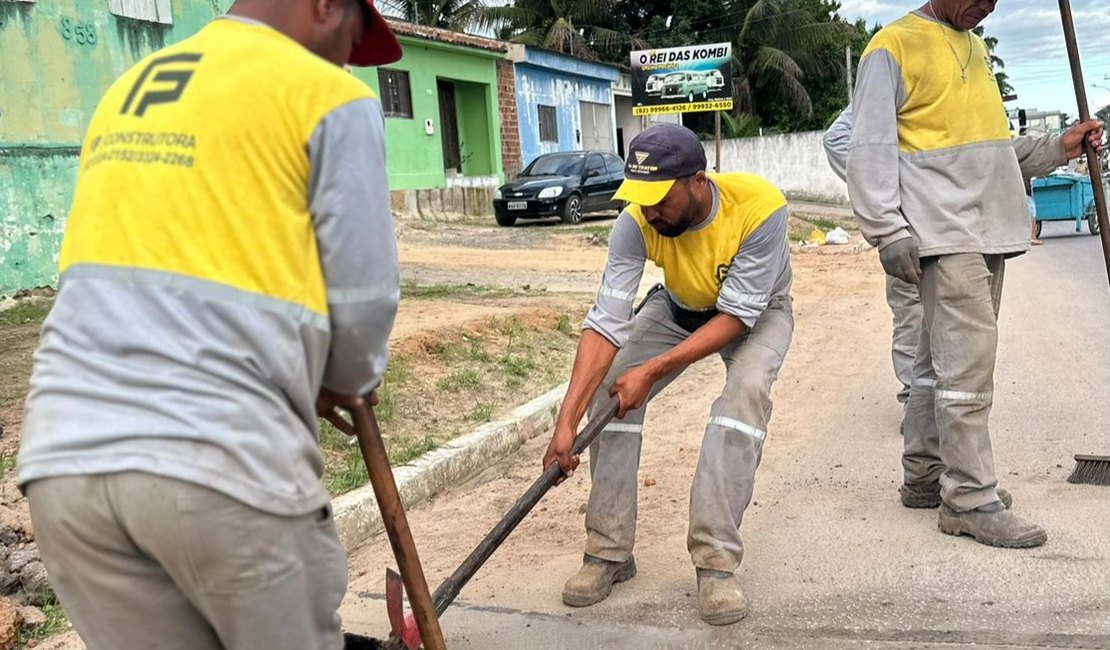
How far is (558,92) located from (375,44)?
24.9 m

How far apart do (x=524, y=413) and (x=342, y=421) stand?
360 cm

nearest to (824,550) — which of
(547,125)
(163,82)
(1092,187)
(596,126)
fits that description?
(1092,187)

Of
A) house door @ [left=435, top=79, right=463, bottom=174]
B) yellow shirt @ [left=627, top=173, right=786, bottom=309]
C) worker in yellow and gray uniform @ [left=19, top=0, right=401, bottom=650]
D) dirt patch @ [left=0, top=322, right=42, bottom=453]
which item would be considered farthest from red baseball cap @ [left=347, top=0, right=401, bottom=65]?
house door @ [left=435, top=79, right=463, bottom=174]

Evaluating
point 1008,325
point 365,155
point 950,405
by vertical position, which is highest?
point 365,155

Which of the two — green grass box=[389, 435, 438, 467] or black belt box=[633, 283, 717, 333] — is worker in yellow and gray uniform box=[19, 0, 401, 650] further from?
green grass box=[389, 435, 438, 467]

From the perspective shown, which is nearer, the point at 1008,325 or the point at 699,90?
the point at 1008,325

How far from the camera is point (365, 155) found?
1716 millimetres

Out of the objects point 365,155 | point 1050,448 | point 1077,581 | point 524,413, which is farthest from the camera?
point 524,413

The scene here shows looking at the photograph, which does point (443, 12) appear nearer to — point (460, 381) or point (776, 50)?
point (776, 50)

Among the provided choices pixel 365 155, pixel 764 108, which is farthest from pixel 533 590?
pixel 764 108

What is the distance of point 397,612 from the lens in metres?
2.91

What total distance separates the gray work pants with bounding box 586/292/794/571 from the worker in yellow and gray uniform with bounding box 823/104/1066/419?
99 centimetres

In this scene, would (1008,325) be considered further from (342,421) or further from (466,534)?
(342,421)

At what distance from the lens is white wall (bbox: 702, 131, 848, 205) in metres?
31.9
